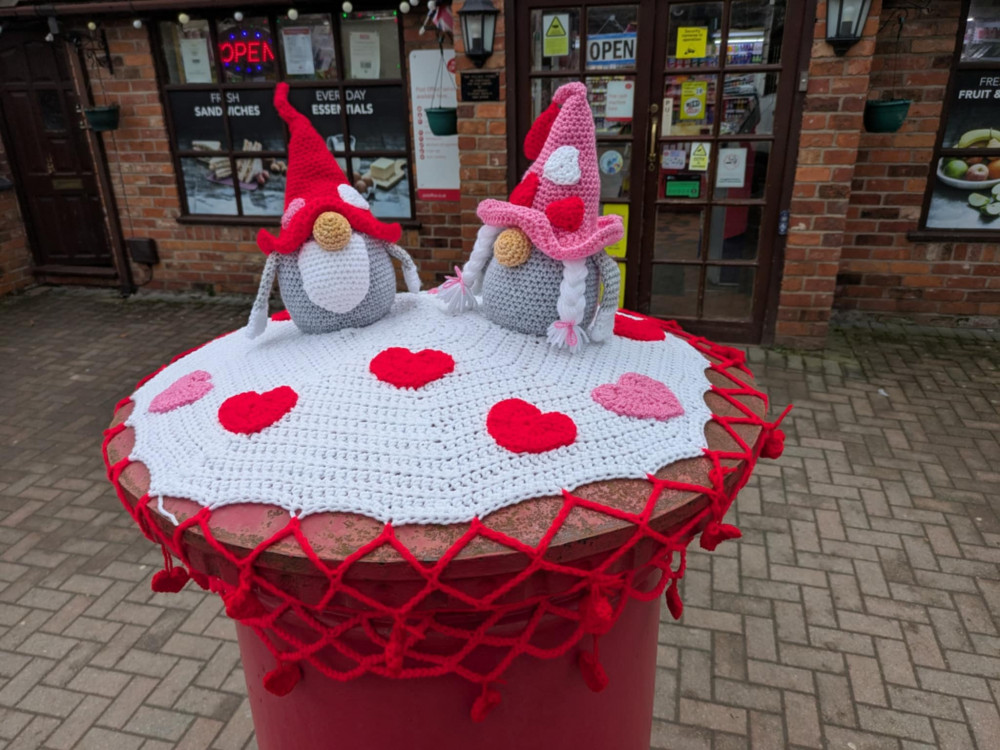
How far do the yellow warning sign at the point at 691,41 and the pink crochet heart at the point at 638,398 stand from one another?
4276mm

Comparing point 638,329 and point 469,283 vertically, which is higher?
point 469,283

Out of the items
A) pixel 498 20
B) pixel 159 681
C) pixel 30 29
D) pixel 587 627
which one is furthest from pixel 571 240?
pixel 30 29

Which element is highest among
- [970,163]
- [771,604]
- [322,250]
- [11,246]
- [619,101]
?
[619,101]

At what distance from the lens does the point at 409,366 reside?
144 cm

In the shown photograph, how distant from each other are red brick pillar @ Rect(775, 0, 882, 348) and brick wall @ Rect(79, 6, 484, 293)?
2.61 meters

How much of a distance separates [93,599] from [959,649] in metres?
3.68

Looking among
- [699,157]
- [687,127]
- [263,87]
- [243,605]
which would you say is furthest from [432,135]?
[243,605]

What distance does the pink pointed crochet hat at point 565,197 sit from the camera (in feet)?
4.93

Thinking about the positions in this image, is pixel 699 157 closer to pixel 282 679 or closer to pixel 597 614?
pixel 597 614

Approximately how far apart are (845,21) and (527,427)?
4.52 m

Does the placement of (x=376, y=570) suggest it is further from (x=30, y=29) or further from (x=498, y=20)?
(x=30, y=29)

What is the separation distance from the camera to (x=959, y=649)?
2.78m

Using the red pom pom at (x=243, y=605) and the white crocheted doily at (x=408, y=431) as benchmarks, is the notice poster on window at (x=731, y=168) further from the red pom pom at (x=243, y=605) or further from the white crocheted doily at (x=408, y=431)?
the red pom pom at (x=243, y=605)

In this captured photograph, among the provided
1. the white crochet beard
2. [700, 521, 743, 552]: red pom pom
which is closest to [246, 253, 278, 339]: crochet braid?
the white crochet beard
